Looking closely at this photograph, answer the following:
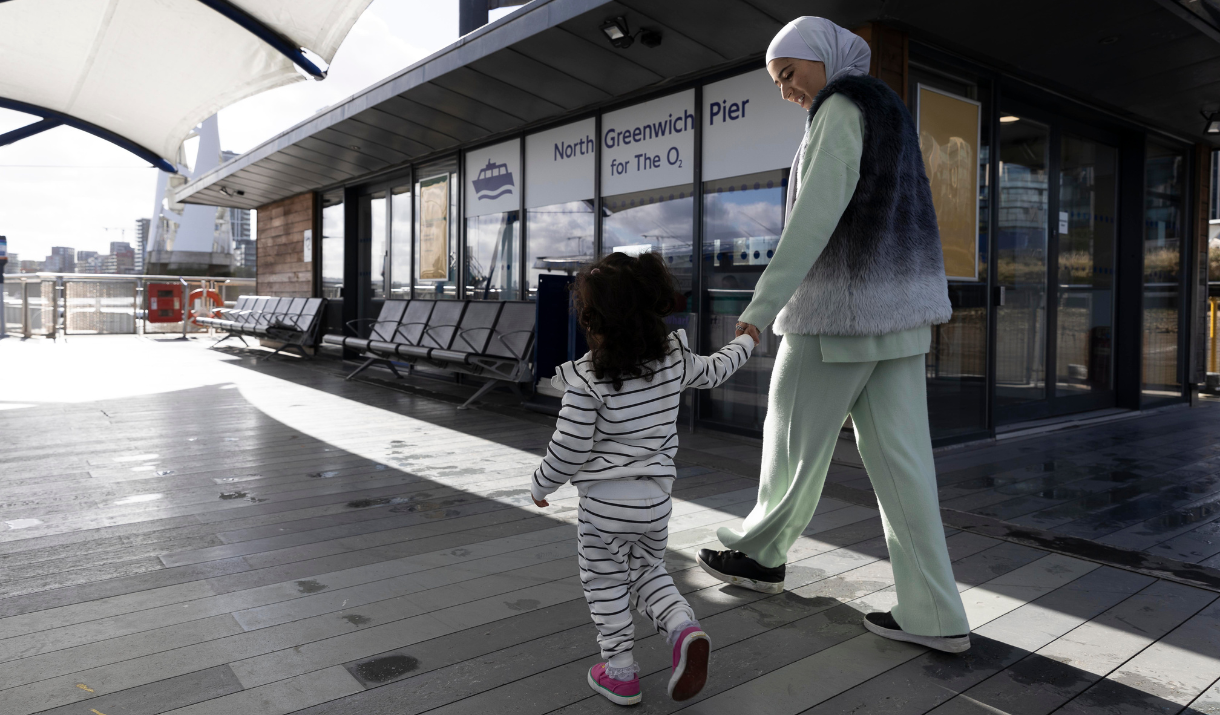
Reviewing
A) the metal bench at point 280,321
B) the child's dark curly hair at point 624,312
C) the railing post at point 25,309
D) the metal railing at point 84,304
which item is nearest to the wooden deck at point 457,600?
the child's dark curly hair at point 624,312

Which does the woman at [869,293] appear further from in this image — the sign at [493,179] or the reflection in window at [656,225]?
the sign at [493,179]

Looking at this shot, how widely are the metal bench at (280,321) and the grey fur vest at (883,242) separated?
9.55 meters

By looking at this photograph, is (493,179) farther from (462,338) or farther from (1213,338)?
(1213,338)

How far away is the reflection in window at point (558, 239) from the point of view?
22.1 ft

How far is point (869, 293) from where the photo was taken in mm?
2020

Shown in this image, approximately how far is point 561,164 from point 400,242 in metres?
3.62

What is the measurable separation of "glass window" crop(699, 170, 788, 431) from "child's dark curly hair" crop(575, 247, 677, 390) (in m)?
3.48

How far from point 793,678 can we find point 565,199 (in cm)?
558

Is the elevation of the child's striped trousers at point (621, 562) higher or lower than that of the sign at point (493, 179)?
lower

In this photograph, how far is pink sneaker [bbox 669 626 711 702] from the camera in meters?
1.63

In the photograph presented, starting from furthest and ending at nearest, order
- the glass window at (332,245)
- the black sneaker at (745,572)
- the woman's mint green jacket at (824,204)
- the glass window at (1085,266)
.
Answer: the glass window at (332,245), the glass window at (1085,266), the black sneaker at (745,572), the woman's mint green jacket at (824,204)

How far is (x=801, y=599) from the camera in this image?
2387 millimetres

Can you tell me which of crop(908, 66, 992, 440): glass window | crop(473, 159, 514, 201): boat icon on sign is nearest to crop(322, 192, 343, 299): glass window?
crop(473, 159, 514, 201): boat icon on sign

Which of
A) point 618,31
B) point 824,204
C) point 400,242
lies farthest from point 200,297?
point 824,204
